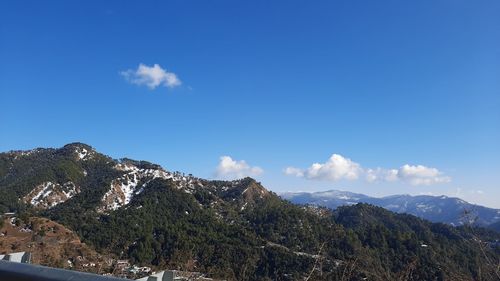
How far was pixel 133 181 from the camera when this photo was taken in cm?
10925

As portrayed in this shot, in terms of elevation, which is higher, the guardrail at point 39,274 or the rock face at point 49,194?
the rock face at point 49,194

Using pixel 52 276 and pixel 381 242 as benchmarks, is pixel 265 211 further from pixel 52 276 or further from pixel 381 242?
pixel 52 276

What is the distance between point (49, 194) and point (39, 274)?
10507 centimetres

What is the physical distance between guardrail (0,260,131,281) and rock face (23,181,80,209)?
98943 mm

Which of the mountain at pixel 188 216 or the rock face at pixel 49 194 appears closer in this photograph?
the mountain at pixel 188 216

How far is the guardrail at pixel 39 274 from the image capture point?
62.4 inches

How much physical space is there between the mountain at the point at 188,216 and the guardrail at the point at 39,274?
44317mm

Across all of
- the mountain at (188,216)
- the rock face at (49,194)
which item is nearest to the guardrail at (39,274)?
the mountain at (188,216)

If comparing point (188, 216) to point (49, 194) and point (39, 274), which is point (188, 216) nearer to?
point (49, 194)

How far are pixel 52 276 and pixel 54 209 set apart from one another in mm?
93036

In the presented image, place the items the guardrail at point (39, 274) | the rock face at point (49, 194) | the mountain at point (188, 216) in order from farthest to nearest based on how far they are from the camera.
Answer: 1. the rock face at point (49, 194)
2. the mountain at point (188, 216)
3. the guardrail at point (39, 274)

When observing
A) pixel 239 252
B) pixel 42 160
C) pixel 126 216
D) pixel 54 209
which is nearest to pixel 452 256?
pixel 239 252

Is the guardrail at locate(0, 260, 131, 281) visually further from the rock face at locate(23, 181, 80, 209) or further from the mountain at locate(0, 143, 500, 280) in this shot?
the rock face at locate(23, 181, 80, 209)

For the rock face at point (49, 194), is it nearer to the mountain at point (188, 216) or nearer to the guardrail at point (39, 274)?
the mountain at point (188, 216)
